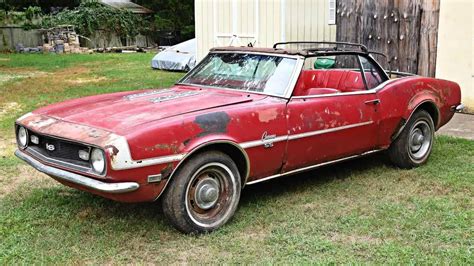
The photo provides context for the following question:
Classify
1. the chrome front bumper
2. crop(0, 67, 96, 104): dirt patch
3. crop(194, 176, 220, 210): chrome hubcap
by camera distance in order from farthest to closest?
crop(0, 67, 96, 104): dirt patch, crop(194, 176, 220, 210): chrome hubcap, the chrome front bumper

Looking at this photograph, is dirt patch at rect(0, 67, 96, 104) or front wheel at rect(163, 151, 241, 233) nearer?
front wheel at rect(163, 151, 241, 233)

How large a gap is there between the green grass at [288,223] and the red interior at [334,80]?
94cm

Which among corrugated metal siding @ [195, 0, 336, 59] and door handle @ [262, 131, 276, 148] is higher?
corrugated metal siding @ [195, 0, 336, 59]

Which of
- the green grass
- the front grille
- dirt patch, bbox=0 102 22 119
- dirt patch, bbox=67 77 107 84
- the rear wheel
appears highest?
the front grille

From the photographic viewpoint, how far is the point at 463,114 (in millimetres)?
9109

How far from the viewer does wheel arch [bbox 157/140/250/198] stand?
4121 mm

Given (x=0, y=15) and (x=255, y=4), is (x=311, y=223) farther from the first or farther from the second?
(x=0, y=15)

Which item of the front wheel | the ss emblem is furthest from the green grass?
the ss emblem

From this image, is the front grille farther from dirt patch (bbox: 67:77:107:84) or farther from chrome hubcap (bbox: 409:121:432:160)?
dirt patch (bbox: 67:77:107:84)

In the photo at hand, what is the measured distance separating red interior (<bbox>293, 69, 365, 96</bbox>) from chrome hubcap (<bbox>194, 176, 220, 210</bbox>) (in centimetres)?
192

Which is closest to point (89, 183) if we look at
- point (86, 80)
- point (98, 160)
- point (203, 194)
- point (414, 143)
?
point (98, 160)

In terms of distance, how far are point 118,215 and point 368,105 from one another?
269cm

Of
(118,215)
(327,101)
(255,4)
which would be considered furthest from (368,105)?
(255,4)

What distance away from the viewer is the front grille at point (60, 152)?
4062mm
